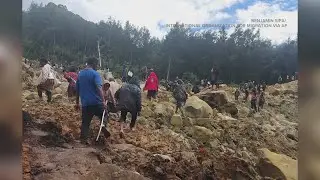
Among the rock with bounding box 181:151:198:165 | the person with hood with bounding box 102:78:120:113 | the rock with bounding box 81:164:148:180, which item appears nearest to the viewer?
the rock with bounding box 81:164:148:180

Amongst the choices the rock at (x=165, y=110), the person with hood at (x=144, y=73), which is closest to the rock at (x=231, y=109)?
the rock at (x=165, y=110)

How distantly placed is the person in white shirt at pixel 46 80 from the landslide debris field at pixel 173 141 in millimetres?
53

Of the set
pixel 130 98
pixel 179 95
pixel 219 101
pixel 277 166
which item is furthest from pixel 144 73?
pixel 277 166

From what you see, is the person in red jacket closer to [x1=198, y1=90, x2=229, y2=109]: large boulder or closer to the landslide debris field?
the landslide debris field

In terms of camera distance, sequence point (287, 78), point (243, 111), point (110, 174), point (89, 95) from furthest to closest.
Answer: point (243, 111) < point (89, 95) < point (287, 78) < point (110, 174)

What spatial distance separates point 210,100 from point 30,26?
1.58 meters

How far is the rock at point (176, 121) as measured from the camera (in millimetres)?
3586

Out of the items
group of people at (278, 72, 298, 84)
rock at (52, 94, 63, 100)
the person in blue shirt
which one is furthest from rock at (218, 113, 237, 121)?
rock at (52, 94, 63, 100)

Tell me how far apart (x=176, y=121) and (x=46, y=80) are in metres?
1.12

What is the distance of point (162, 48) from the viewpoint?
3.57 meters

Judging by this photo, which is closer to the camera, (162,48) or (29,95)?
(29,95)

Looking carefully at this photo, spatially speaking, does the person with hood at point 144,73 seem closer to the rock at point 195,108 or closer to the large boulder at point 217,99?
the rock at point 195,108

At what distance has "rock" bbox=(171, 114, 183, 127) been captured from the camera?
3.59 m

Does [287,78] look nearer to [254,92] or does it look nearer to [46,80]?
[254,92]
